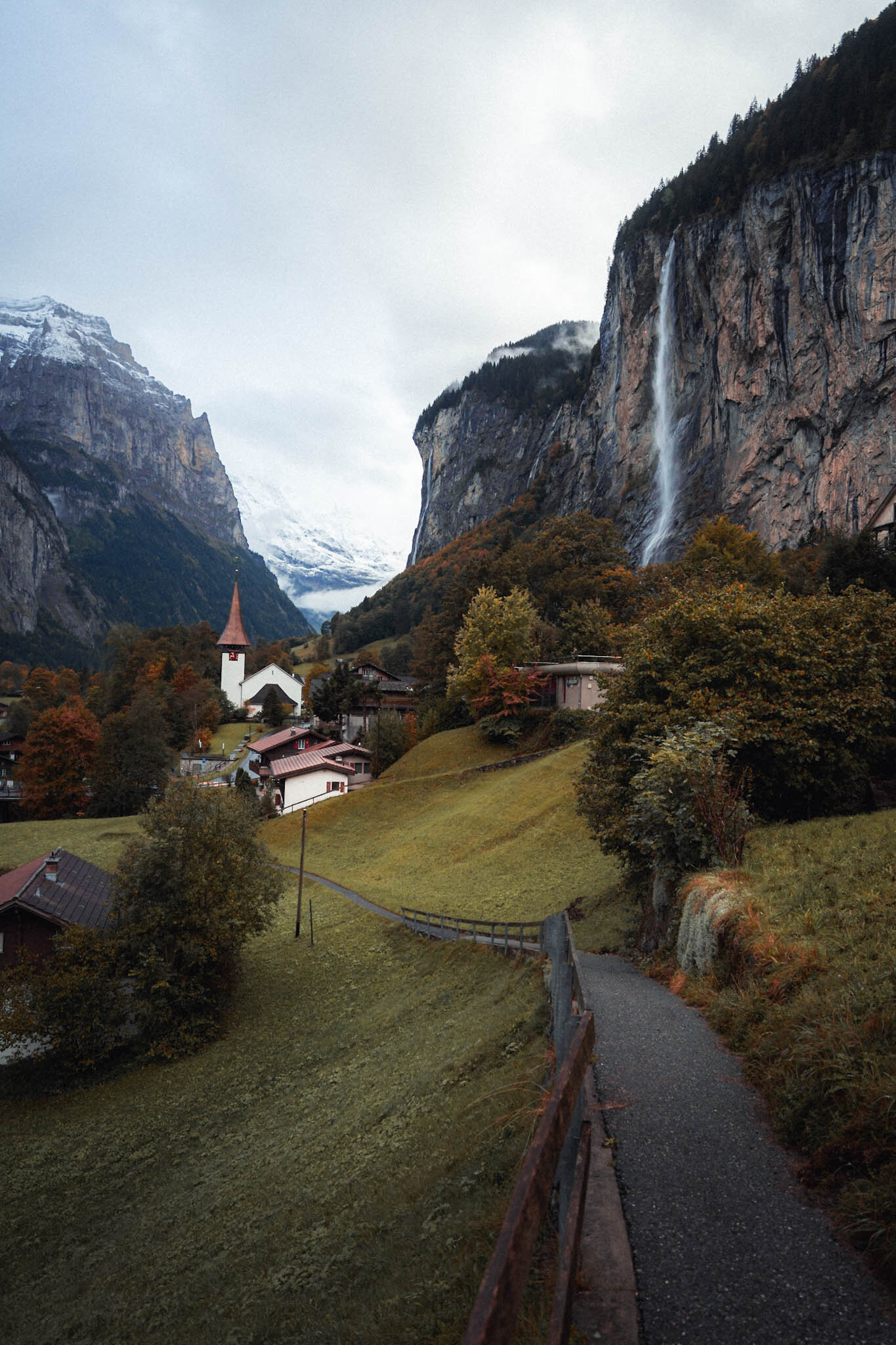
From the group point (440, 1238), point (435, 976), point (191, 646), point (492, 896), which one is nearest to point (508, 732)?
point (492, 896)

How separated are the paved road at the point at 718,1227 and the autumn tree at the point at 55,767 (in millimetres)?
73094

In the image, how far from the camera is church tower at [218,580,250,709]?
111188mm

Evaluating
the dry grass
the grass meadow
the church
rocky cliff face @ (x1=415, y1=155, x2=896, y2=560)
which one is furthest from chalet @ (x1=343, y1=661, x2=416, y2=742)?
rocky cliff face @ (x1=415, y1=155, x2=896, y2=560)

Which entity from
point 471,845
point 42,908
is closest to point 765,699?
point 471,845

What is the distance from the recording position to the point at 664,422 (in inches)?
4304

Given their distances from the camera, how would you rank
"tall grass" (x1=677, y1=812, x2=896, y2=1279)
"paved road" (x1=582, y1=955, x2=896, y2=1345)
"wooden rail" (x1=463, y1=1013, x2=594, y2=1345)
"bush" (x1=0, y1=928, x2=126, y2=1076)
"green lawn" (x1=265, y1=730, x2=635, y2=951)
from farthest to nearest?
"green lawn" (x1=265, y1=730, x2=635, y2=951)
"bush" (x1=0, y1=928, x2=126, y2=1076)
"tall grass" (x1=677, y1=812, x2=896, y2=1279)
"paved road" (x1=582, y1=955, x2=896, y2=1345)
"wooden rail" (x1=463, y1=1013, x2=594, y2=1345)

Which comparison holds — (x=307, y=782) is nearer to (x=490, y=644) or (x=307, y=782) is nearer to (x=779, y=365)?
(x=490, y=644)

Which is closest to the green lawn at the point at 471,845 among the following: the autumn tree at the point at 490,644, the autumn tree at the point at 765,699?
the autumn tree at the point at 765,699

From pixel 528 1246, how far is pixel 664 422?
120 meters

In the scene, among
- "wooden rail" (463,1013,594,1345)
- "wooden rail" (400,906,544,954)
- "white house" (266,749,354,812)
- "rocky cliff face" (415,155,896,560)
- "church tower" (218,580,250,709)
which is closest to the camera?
"wooden rail" (463,1013,594,1345)

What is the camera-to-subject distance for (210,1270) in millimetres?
9508

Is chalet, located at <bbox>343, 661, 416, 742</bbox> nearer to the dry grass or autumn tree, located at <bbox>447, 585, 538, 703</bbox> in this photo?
the dry grass

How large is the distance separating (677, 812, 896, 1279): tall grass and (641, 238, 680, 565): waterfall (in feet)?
296

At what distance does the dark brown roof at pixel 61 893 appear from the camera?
85.5ft
